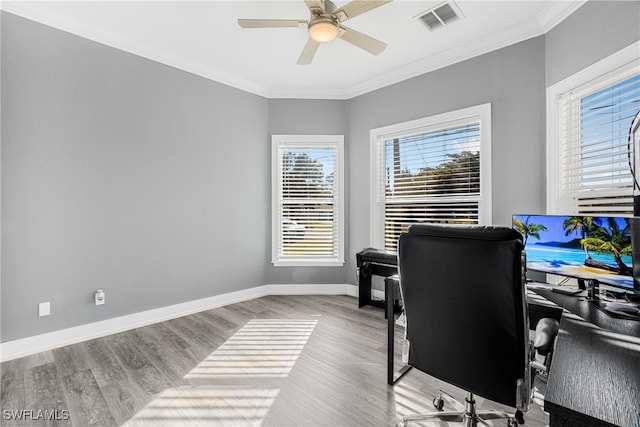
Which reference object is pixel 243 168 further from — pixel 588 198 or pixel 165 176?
pixel 588 198

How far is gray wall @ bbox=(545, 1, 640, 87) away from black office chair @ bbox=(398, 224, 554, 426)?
1994mm

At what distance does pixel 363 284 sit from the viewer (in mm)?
3893

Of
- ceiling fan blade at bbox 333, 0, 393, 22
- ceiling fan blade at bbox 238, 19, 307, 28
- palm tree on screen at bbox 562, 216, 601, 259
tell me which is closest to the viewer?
palm tree on screen at bbox 562, 216, 601, 259

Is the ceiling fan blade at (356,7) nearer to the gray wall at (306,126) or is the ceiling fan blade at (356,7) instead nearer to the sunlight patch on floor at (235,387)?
the gray wall at (306,126)

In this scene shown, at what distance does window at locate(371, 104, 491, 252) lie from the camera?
3.28 metres

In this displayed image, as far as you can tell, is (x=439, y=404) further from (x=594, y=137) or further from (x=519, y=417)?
(x=594, y=137)

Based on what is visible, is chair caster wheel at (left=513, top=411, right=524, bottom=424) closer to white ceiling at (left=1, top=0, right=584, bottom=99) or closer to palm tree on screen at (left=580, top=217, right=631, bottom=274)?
palm tree on screen at (left=580, top=217, right=631, bottom=274)

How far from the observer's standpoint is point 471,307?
4.33 ft

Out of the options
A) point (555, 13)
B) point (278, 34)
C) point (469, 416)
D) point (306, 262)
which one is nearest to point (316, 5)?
point (278, 34)

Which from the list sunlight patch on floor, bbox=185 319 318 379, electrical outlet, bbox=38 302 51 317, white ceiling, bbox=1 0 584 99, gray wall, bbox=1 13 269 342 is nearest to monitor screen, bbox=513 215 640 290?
white ceiling, bbox=1 0 584 99

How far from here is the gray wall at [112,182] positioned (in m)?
2.56

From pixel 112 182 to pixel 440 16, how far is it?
11.3 feet

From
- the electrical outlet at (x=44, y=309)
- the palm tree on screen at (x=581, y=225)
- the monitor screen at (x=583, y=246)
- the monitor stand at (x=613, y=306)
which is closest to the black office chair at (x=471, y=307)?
the monitor stand at (x=613, y=306)

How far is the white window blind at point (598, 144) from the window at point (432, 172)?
0.65 m
